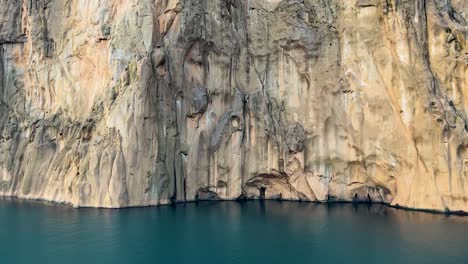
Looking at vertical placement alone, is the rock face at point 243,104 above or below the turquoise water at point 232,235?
above

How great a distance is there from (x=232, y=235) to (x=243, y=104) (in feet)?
55.6

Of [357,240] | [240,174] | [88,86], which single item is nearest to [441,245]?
[357,240]

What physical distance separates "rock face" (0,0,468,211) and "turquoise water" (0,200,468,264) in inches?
124

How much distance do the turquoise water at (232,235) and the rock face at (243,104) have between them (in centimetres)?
315

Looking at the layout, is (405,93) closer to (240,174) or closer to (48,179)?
(240,174)

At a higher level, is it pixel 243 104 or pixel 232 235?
pixel 243 104

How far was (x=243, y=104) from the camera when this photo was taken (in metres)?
50.5

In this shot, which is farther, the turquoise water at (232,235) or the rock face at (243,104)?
the rock face at (243,104)

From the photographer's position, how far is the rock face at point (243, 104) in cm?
4272

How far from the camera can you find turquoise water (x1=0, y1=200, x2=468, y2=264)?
31359mm

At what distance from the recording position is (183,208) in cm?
4569

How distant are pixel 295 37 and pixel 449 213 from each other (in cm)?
2000

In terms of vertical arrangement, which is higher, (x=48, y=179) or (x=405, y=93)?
(x=405, y=93)

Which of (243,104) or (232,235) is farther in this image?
(243,104)
